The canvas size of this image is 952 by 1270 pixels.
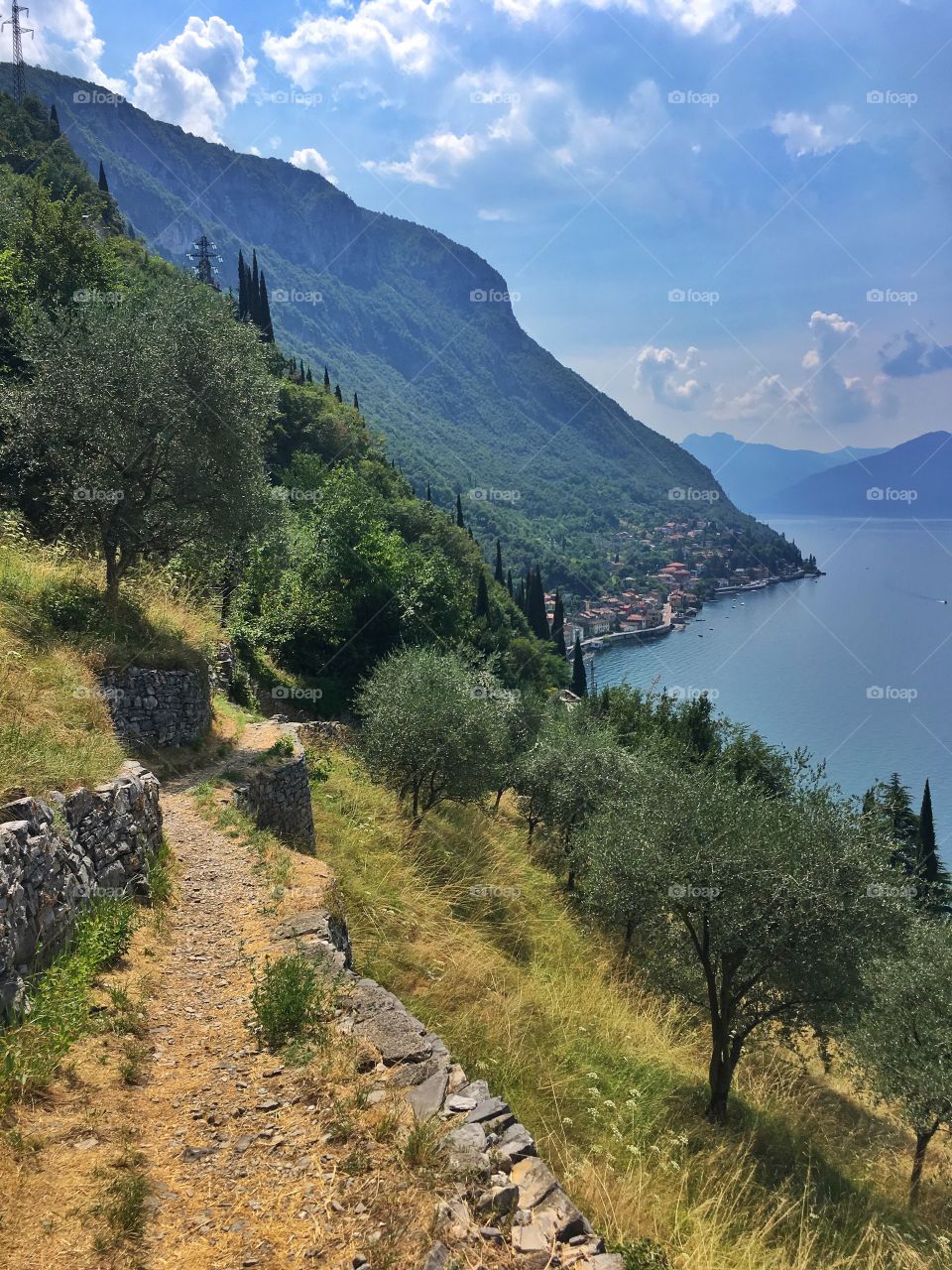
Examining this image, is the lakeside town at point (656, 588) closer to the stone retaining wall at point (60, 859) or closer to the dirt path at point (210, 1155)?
the stone retaining wall at point (60, 859)

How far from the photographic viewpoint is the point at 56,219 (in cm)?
2838

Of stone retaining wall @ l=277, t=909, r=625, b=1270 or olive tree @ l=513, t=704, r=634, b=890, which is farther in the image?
olive tree @ l=513, t=704, r=634, b=890

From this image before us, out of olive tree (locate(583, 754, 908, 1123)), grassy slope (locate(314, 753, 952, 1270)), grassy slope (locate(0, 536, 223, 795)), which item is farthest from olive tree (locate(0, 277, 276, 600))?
olive tree (locate(583, 754, 908, 1123))

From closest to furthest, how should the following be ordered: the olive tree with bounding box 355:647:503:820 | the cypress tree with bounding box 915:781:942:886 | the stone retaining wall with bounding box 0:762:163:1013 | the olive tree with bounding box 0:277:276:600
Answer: the stone retaining wall with bounding box 0:762:163:1013 → the olive tree with bounding box 0:277:276:600 → the olive tree with bounding box 355:647:503:820 → the cypress tree with bounding box 915:781:942:886

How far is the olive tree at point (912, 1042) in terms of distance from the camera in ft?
41.6

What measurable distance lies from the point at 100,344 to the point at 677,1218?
15.9 meters

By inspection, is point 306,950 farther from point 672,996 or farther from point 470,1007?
point 672,996

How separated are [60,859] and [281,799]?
6.14 meters

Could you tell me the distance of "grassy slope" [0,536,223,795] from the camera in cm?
721

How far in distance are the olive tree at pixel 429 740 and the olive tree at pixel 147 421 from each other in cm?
658

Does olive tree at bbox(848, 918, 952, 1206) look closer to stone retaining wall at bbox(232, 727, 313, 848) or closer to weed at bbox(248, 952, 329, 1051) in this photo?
stone retaining wall at bbox(232, 727, 313, 848)

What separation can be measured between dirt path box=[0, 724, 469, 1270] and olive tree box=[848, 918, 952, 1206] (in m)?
11.4

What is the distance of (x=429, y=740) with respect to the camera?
18.4 meters

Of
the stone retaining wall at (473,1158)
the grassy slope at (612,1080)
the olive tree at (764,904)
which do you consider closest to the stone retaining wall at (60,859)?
the stone retaining wall at (473,1158)
